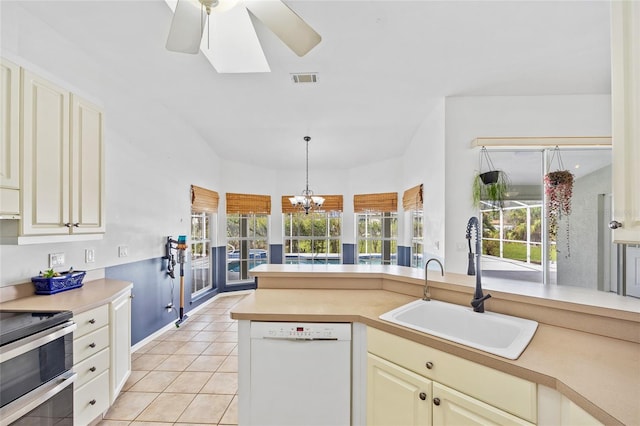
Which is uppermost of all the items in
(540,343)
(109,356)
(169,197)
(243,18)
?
(243,18)

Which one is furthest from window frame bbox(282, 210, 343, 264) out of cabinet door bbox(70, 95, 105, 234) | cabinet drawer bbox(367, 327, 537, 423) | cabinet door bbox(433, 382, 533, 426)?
cabinet door bbox(433, 382, 533, 426)

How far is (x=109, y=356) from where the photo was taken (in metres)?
1.98

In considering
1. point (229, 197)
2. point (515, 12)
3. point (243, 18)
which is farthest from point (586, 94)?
point (229, 197)

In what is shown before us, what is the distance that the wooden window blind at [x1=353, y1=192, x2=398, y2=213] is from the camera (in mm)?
5566

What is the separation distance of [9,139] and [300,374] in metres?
2.16

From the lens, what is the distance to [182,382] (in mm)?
2500

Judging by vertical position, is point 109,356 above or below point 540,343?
below

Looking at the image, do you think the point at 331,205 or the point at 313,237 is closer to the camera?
the point at 331,205

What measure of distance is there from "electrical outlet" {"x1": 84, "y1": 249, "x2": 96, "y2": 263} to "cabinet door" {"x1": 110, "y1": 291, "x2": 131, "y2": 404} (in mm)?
541

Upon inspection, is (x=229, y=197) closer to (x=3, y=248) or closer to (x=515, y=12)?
(x=3, y=248)

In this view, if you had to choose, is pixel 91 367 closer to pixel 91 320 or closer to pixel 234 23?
pixel 91 320

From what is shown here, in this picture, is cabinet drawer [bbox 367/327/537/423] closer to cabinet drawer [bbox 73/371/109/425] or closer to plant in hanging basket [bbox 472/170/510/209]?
cabinet drawer [bbox 73/371/109/425]

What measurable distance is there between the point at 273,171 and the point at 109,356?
15.2ft

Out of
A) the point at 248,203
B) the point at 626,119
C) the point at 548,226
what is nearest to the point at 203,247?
the point at 248,203
